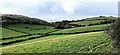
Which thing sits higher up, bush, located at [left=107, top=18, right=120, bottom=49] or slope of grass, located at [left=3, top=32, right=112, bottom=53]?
bush, located at [left=107, top=18, right=120, bottom=49]

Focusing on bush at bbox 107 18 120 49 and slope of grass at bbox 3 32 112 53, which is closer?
bush at bbox 107 18 120 49

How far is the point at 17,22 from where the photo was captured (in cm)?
10262

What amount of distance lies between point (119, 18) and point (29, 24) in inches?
2499

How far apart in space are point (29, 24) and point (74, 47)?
5427 cm

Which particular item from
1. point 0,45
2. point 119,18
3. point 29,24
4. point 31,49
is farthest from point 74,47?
point 29,24

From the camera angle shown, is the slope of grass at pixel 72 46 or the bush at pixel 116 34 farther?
the slope of grass at pixel 72 46

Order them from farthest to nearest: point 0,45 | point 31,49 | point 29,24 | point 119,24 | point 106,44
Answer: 1. point 29,24
2. point 0,45
3. point 31,49
4. point 106,44
5. point 119,24

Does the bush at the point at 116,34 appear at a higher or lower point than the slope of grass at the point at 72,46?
higher

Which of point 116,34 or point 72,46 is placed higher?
point 116,34

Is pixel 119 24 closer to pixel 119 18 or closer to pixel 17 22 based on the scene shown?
pixel 119 18

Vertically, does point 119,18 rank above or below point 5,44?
above

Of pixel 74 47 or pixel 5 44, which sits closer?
pixel 74 47

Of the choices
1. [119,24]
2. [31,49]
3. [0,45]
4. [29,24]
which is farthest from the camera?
[29,24]

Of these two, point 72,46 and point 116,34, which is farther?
point 72,46
